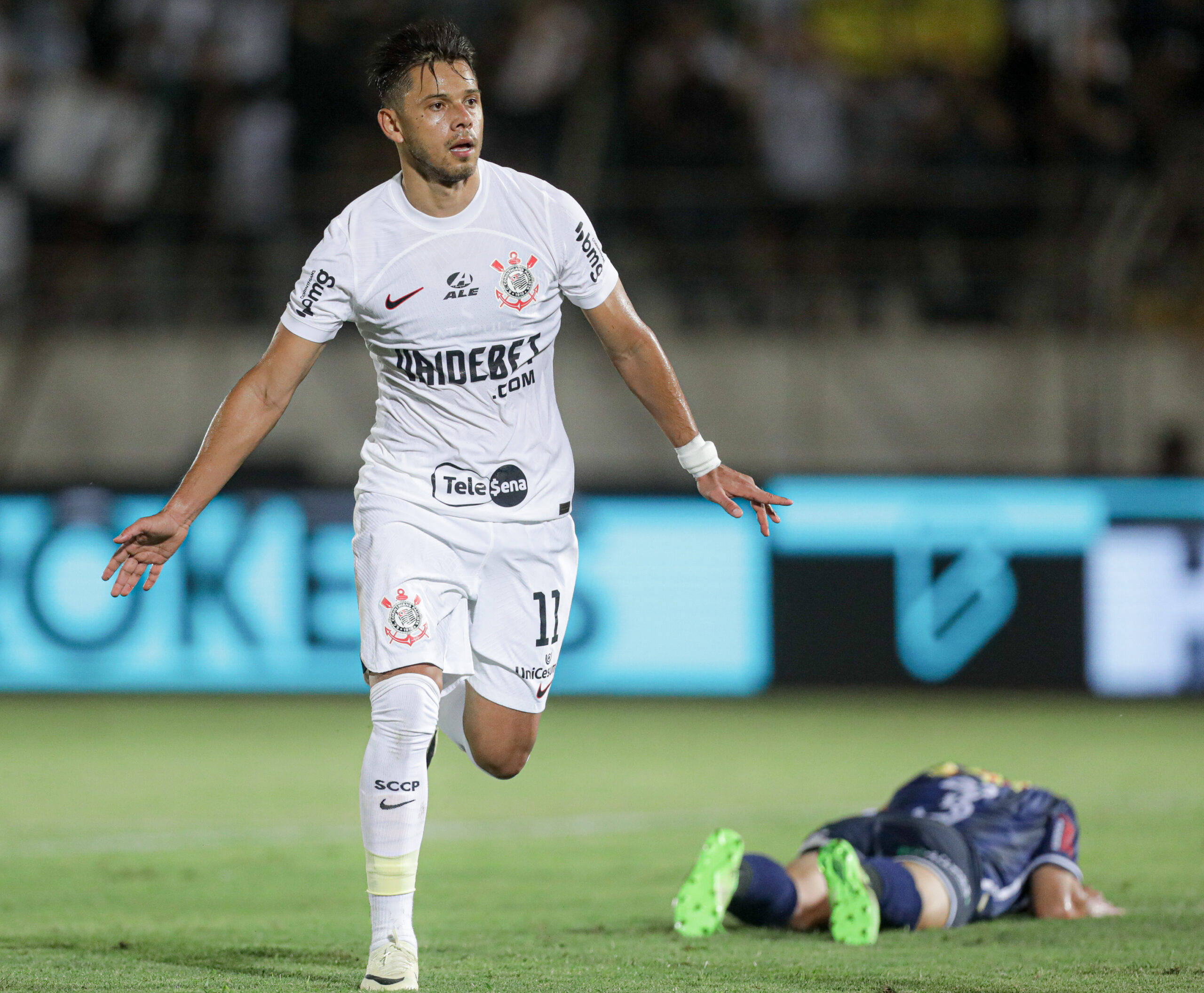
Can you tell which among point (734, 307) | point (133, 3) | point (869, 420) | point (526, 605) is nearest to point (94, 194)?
point (133, 3)

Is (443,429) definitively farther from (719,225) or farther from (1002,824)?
(719,225)

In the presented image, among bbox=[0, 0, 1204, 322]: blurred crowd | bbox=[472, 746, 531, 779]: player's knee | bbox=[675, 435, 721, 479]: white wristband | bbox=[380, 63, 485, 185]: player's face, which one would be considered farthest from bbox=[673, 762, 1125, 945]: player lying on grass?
bbox=[0, 0, 1204, 322]: blurred crowd

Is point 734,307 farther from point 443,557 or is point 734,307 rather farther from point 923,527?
point 443,557

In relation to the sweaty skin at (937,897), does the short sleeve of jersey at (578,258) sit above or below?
above

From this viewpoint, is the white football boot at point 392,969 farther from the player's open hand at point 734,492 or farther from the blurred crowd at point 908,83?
the blurred crowd at point 908,83

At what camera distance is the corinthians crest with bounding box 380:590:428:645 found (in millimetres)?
4586

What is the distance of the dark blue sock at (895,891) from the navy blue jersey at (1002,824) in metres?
0.30

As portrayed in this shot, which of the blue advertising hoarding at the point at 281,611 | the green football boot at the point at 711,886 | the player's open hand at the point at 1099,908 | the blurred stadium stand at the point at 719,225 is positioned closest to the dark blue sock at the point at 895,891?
the green football boot at the point at 711,886

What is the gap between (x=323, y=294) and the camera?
15.4ft

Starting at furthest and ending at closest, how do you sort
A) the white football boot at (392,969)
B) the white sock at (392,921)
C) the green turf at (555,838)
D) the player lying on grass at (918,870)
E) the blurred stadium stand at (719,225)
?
1. the blurred stadium stand at (719,225)
2. the player lying on grass at (918,870)
3. the green turf at (555,838)
4. the white sock at (392,921)
5. the white football boot at (392,969)

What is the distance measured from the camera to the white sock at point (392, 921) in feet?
14.4

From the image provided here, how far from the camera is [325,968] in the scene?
4.66 meters

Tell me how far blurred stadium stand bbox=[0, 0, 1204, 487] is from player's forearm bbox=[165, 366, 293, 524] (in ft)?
28.1

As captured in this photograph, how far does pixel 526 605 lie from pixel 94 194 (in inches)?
386
